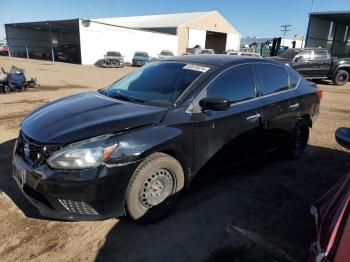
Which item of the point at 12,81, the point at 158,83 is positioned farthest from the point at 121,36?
the point at 158,83

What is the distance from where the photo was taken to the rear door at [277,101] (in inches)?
171

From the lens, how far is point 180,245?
2967 mm

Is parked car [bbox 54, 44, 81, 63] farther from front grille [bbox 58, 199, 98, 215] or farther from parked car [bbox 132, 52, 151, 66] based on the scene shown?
front grille [bbox 58, 199, 98, 215]

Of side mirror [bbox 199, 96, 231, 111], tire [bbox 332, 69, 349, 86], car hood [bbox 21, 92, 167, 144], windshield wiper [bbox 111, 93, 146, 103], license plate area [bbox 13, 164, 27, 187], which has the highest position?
side mirror [bbox 199, 96, 231, 111]

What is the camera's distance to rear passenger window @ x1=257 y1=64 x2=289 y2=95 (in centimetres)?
435

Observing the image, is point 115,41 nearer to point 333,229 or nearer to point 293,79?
point 293,79

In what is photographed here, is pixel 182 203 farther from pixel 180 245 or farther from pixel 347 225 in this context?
pixel 347 225

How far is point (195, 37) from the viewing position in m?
46.0

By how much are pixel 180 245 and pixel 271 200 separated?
1469 mm

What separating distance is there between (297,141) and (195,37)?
42965mm

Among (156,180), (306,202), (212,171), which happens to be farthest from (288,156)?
(156,180)

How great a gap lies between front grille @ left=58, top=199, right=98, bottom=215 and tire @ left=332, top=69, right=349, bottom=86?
17.2 meters

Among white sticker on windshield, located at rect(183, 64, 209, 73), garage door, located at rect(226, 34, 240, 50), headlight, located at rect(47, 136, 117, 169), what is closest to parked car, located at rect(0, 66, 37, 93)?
white sticker on windshield, located at rect(183, 64, 209, 73)

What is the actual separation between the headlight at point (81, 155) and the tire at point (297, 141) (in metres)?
3.31
